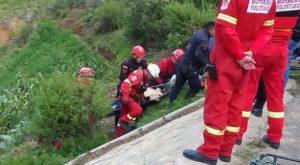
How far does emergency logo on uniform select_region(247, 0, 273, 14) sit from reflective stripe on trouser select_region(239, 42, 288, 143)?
60 cm

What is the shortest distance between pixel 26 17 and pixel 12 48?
14.6 ft

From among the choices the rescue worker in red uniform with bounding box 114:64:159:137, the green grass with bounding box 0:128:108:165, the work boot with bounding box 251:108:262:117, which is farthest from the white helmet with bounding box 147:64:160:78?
the work boot with bounding box 251:108:262:117

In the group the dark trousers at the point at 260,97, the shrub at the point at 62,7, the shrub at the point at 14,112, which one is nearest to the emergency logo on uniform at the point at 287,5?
the dark trousers at the point at 260,97

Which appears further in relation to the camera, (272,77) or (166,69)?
(166,69)

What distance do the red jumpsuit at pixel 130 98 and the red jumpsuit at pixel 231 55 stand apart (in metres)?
3.98

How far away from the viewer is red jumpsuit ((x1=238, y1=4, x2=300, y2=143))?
612 centimetres

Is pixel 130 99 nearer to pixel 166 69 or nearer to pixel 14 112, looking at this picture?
pixel 166 69

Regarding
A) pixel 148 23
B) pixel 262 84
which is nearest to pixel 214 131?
pixel 262 84

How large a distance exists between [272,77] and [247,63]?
0.91 metres

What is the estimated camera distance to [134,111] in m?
9.70

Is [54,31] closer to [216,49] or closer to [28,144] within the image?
[28,144]

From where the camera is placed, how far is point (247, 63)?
5.45 m

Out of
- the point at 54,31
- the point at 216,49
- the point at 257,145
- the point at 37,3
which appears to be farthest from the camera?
the point at 37,3

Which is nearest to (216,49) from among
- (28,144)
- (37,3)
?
(28,144)
